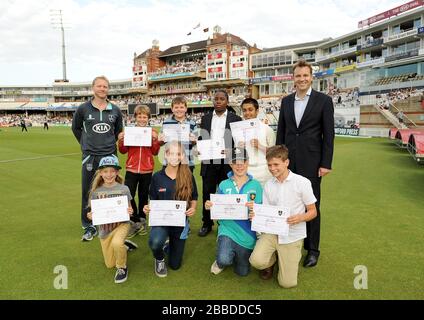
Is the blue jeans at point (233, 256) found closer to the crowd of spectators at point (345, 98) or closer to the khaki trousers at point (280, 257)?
the khaki trousers at point (280, 257)

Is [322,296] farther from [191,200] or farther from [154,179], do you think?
[154,179]

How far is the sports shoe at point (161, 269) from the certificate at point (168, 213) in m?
0.45

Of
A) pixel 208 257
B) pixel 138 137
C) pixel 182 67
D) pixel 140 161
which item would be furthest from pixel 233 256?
pixel 182 67

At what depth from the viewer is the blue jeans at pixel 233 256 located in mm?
3688

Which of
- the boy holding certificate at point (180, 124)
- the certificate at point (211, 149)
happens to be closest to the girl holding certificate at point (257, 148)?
the certificate at point (211, 149)

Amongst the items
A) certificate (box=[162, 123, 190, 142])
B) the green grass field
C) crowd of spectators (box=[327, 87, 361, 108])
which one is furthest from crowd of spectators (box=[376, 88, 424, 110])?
certificate (box=[162, 123, 190, 142])

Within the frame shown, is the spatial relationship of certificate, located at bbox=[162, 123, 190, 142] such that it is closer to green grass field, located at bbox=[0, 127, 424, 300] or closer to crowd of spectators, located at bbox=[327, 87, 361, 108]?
green grass field, located at bbox=[0, 127, 424, 300]

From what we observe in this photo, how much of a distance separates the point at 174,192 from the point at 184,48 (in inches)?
3105

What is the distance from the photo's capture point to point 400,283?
3.38 meters

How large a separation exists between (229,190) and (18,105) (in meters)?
113

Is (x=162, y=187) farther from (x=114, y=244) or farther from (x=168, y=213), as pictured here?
(x=114, y=244)

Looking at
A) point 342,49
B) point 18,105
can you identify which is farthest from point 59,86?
point 342,49
